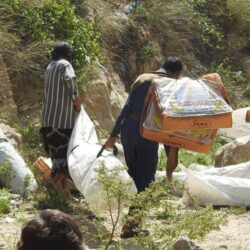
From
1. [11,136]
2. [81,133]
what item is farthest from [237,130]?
[81,133]

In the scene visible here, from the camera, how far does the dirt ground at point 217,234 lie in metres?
4.95

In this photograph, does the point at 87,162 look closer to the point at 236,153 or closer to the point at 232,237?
the point at 232,237

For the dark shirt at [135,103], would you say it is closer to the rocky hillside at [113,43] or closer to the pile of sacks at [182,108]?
the pile of sacks at [182,108]

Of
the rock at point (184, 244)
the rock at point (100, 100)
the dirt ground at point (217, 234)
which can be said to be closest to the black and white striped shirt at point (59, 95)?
the dirt ground at point (217, 234)

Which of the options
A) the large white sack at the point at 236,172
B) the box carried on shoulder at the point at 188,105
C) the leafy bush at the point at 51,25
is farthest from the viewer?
the leafy bush at the point at 51,25

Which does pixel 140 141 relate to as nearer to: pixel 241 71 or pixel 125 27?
pixel 125 27

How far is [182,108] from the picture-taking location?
5.41m

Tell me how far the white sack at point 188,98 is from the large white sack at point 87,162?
0.61 m

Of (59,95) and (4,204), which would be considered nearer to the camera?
(4,204)

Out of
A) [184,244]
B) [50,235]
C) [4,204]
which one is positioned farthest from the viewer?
[4,204]

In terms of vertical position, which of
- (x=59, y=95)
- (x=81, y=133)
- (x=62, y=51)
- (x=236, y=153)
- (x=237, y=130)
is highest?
(x=62, y=51)

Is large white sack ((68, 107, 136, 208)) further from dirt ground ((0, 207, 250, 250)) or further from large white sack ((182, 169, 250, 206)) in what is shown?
large white sack ((182, 169, 250, 206))

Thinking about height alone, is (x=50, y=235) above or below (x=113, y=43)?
above

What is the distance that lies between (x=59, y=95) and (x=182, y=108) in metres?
1.34
